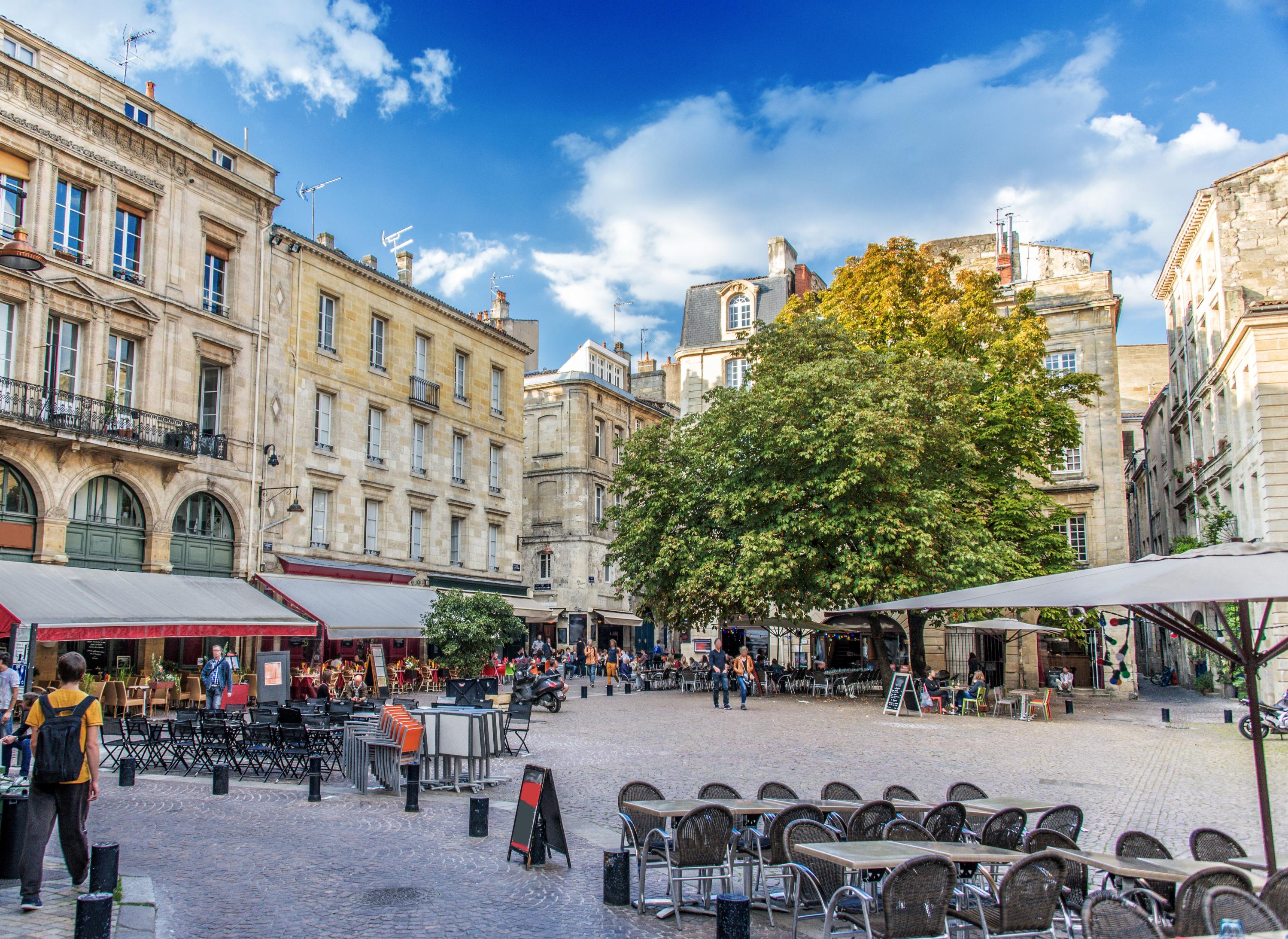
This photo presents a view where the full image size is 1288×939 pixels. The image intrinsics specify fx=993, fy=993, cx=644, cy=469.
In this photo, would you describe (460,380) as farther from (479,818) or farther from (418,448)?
(479,818)

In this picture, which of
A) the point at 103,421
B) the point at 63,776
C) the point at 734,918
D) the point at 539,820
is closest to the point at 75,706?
the point at 63,776

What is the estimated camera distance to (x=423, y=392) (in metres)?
32.2

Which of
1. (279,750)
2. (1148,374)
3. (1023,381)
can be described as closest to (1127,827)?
(279,750)

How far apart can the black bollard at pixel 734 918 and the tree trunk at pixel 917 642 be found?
67.9 ft

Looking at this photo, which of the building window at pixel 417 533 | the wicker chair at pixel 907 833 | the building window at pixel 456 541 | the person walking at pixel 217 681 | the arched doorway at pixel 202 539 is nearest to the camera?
the wicker chair at pixel 907 833

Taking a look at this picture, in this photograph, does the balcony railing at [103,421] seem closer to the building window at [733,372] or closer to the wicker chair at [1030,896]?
the wicker chair at [1030,896]

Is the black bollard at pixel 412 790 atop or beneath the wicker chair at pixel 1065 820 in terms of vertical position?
beneath

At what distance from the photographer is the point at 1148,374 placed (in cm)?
5547

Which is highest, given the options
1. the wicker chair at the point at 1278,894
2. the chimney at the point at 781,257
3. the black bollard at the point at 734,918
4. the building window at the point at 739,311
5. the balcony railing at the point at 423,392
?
the chimney at the point at 781,257

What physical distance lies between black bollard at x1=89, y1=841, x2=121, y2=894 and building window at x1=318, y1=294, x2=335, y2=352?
934 inches

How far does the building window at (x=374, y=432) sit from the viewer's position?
2997cm

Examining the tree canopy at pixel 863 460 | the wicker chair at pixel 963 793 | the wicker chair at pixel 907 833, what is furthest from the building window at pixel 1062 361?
the wicker chair at pixel 907 833

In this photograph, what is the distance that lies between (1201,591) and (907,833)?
235 centimetres

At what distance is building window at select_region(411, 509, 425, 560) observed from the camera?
103ft
